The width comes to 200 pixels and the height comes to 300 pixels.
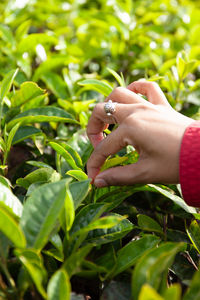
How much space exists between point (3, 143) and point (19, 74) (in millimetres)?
658

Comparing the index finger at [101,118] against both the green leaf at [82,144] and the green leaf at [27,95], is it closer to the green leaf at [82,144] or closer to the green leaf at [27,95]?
the green leaf at [82,144]

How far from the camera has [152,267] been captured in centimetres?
84

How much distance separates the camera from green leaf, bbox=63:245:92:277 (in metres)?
0.91

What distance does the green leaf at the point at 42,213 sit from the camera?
0.92m

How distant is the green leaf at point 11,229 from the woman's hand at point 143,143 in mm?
358

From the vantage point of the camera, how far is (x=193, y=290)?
0.86m

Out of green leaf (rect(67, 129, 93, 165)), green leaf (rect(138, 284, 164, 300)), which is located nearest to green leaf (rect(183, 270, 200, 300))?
green leaf (rect(138, 284, 164, 300))

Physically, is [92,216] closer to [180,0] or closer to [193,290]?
[193,290]

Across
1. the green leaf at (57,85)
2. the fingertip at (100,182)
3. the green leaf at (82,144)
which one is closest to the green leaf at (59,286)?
the fingertip at (100,182)

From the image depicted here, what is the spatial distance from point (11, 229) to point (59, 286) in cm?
18

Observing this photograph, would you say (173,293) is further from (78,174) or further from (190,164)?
(78,174)

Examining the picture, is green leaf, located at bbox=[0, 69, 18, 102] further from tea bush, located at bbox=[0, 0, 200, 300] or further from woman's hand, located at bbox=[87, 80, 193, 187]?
woman's hand, located at bbox=[87, 80, 193, 187]

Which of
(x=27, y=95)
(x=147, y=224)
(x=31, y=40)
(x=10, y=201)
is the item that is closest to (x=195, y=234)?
(x=147, y=224)

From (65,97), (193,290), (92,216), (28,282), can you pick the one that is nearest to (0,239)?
(28,282)
